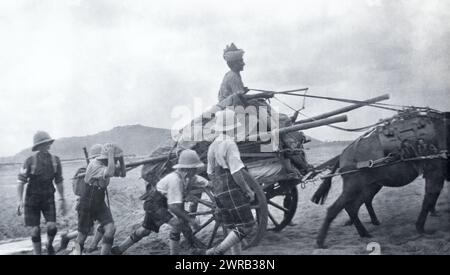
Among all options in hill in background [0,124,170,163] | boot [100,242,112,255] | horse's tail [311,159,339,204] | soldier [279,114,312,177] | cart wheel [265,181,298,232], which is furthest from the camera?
hill in background [0,124,170,163]

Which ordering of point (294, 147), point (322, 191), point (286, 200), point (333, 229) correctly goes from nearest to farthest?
1. point (294, 147)
2. point (322, 191)
3. point (333, 229)
4. point (286, 200)

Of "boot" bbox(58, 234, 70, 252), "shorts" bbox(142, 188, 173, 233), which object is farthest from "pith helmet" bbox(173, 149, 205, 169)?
"boot" bbox(58, 234, 70, 252)

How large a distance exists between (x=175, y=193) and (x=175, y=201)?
9 centimetres

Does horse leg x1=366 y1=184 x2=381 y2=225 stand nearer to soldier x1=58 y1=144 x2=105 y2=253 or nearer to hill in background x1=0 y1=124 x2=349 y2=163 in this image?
hill in background x1=0 y1=124 x2=349 y2=163

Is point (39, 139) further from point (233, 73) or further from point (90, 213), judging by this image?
point (233, 73)

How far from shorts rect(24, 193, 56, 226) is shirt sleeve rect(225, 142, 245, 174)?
275 cm

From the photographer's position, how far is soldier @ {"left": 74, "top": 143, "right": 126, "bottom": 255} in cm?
604

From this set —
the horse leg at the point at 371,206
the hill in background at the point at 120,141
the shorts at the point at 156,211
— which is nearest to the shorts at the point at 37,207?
the hill in background at the point at 120,141

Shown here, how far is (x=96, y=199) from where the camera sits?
6.09 m

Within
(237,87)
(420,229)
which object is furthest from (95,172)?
(420,229)

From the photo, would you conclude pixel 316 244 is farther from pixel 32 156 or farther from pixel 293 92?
pixel 32 156

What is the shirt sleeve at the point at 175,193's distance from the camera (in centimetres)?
554

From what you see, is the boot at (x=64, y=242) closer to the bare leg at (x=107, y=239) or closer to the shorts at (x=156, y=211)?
the bare leg at (x=107, y=239)
